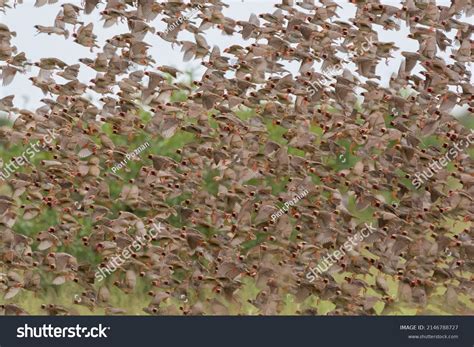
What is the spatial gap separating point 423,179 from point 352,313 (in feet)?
3.55

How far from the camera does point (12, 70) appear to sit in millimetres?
7441

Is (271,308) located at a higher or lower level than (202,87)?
lower

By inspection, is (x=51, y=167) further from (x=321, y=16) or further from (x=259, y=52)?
(x=321, y=16)

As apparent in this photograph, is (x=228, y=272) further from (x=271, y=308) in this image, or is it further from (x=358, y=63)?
(x=358, y=63)

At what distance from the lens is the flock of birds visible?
7109mm

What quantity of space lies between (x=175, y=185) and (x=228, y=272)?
2.41 feet

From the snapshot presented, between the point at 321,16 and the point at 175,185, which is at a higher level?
the point at 321,16

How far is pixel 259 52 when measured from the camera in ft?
23.9

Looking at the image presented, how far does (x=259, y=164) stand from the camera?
23.5ft

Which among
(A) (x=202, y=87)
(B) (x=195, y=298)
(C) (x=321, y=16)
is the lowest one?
(B) (x=195, y=298)

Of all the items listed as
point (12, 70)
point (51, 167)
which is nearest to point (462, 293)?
point (51, 167)

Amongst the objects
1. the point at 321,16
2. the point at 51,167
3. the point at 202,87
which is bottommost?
the point at 51,167

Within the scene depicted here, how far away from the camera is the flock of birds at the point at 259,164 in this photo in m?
7.11

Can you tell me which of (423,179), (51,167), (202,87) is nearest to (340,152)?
(423,179)
